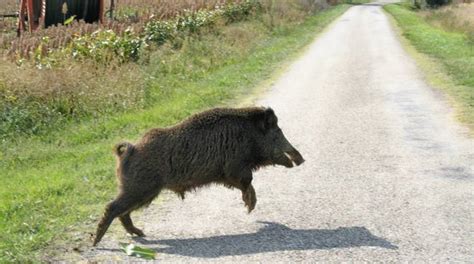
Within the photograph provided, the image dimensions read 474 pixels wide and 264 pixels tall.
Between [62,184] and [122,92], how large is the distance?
19.2ft

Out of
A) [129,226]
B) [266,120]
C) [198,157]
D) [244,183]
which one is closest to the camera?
[129,226]

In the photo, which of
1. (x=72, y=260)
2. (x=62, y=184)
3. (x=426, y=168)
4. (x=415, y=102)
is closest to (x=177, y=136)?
(x=72, y=260)

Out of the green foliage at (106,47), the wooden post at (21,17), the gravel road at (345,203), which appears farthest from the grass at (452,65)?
the wooden post at (21,17)

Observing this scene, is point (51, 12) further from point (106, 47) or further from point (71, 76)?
point (71, 76)

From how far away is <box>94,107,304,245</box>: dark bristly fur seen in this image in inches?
246

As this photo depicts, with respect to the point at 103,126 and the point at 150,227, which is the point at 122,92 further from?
the point at 150,227

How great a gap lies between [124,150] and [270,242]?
1.62m

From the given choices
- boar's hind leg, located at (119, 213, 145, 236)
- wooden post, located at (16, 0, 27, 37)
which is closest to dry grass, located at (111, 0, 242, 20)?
wooden post, located at (16, 0, 27, 37)

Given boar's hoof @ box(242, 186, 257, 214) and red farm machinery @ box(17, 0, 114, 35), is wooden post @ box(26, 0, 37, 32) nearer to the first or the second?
red farm machinery @ box(17, 0, 114, 35)

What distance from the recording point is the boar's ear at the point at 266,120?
23.5 feet

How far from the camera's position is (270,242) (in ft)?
20.5

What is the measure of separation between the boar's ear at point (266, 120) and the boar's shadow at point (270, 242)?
1142 millimetres

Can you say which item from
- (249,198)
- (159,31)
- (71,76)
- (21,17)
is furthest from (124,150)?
(21,17)

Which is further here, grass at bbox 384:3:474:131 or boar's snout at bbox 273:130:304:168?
grass at bbox 384:3:474:131
